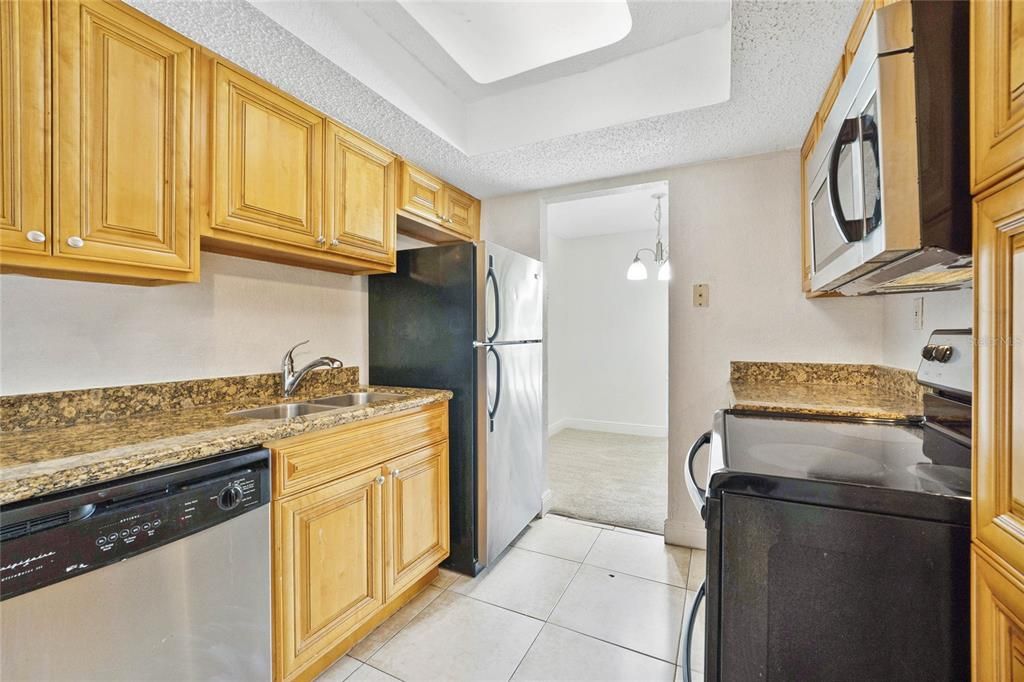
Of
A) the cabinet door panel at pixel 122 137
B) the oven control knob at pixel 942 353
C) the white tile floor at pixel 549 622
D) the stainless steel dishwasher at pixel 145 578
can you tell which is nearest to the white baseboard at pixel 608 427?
the white tile floor at pixel 549 622

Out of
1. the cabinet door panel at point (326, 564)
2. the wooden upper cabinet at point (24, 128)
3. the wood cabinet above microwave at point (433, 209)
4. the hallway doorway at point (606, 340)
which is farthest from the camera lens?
the hallway doorway at point (606, 340)

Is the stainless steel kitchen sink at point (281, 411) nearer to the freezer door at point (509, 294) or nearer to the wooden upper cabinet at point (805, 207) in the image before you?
the freezer door at point (509, 294)

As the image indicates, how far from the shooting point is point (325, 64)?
1592 millimetres

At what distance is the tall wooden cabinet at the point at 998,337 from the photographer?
0.61 m

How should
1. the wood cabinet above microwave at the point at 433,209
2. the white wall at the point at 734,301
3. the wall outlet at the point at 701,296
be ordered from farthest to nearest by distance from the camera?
the wall outlet at the point at 701,296 → the wood cabinet above microwave at the point at 433,209 → the white wall at the point at 734,301

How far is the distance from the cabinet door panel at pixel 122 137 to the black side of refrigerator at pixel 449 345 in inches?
41.3

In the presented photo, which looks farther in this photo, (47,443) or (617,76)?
(617,76)

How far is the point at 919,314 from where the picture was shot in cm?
174

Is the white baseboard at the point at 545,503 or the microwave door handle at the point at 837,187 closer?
the microwave door handle at the point at 837,187

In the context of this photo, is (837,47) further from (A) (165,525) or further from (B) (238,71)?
(A) (165,525)

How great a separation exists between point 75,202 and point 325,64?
2.99ft

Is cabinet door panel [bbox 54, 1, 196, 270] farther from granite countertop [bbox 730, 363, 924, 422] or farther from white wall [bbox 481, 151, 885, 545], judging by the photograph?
white wall [bbox 481, 151, 885, 545]

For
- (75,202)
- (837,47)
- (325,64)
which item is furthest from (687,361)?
(75,202)

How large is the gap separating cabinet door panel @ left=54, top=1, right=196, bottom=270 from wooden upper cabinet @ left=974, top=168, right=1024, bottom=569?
1.99 metres
